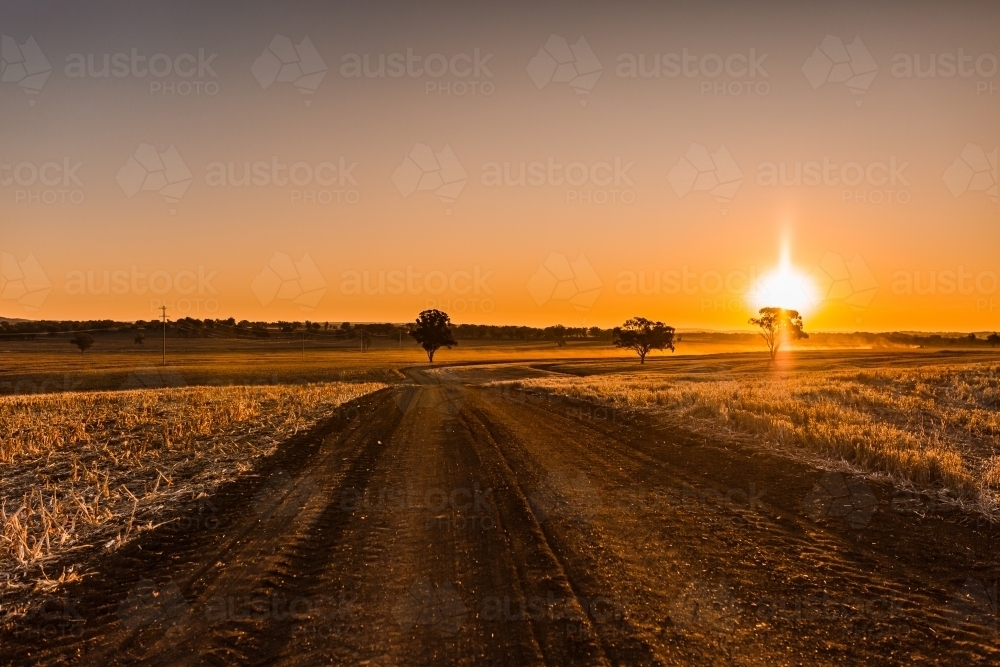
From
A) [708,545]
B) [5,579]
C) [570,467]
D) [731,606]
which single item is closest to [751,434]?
[570,467]

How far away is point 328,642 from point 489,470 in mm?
6675

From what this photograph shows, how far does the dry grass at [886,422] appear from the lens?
10227 millimetres

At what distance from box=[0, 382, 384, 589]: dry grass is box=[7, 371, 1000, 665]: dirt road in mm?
870

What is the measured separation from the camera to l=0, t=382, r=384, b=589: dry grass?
7363 mm

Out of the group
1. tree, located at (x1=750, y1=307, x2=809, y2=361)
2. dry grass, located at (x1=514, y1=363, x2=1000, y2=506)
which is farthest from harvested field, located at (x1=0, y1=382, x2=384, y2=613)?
tree, located at (x1=750, y1=307, x2=809, y2=361)

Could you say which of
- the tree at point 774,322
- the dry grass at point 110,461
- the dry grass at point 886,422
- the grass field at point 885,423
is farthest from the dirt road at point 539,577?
the tree at point 774,322

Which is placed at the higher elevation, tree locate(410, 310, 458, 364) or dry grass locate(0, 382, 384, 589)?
tree locate(410, 310, 458, 364)

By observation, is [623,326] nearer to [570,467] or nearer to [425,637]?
[570,467]

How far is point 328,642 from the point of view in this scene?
4637mm

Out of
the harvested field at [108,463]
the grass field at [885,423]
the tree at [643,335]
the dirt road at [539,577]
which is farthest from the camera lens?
the tree at [643,335]

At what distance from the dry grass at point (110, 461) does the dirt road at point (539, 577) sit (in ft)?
2.86

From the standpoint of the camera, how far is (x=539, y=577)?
582cm

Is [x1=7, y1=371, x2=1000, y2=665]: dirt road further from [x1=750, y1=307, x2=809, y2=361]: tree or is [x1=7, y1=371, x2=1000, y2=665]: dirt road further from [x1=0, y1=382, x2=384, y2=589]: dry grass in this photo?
[x1=750, y1=307, x2=809, y2=361]: tree

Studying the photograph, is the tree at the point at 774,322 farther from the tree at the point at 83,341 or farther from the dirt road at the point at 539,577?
the tree at the point at 83,341
